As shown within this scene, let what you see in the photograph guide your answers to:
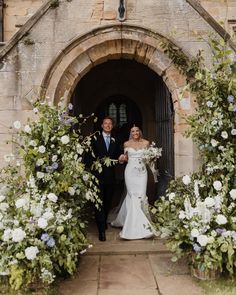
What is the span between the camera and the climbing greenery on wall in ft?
13.6

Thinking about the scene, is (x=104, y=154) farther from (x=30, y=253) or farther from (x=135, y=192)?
(x=30, y=253)

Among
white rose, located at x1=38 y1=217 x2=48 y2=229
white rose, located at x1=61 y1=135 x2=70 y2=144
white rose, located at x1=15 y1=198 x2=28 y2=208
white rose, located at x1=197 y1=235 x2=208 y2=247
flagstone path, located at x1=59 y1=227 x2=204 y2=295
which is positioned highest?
white rose, located at x1=61 y1=135 x2=70 y2=144

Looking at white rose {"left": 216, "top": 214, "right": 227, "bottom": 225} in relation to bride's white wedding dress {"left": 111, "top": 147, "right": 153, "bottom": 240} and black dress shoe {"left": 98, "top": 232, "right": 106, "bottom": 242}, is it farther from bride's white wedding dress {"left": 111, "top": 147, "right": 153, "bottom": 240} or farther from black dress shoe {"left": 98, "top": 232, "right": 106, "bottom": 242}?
black dress shoe {"left": 98, "top": 232, "right": 106, "bottom": 242}

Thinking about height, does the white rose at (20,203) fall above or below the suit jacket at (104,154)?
below

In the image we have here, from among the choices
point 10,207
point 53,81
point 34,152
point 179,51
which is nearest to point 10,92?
point 53,81

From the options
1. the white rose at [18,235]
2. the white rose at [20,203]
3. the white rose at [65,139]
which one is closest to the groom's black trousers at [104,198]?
the white rose at [65,139]

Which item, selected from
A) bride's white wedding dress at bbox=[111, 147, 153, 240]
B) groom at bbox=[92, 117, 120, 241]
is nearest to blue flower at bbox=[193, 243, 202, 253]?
bride's white wedding dress at bbox=[111, 147, 153, 240]

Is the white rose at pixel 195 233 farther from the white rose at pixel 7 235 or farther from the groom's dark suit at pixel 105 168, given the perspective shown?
the groom's dark suit at pixel 105 168

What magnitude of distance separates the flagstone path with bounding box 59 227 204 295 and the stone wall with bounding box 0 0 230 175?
1.32 metres

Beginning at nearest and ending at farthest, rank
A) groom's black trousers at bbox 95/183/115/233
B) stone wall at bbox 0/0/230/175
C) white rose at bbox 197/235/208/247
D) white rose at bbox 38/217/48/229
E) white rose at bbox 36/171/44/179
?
white rose at bbox 38/217/48/229
white rose at bbox 197/235/208/247
white rose at bbox 36/171/44/179
stone wall at bbox 0/0/230/175
groom's black trousers at bbox 95/183/115/233

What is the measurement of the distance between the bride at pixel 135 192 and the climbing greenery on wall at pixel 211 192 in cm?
124

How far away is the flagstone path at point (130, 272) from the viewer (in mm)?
4194

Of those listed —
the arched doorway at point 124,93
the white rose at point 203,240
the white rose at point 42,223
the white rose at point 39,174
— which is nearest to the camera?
the white rose at point 42,223

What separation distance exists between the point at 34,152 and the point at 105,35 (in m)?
2.06
